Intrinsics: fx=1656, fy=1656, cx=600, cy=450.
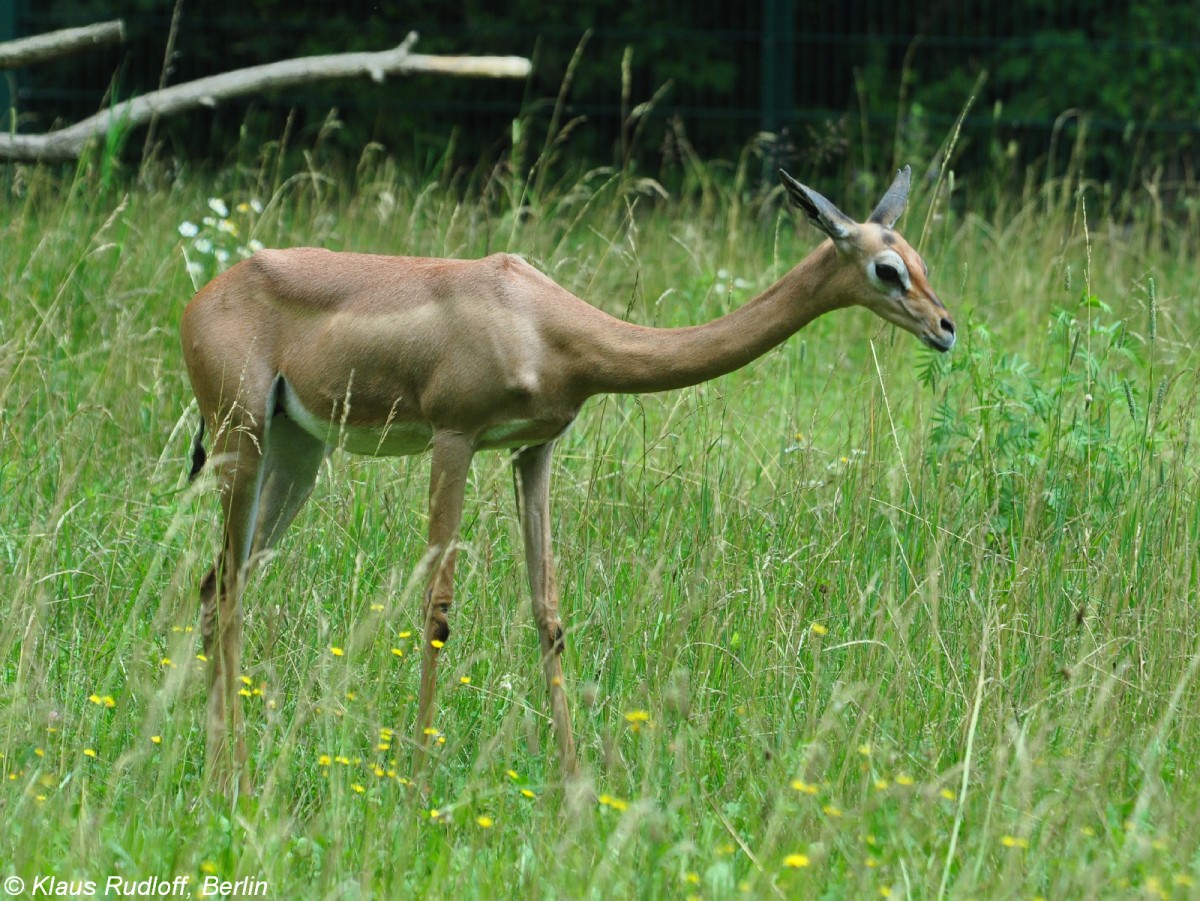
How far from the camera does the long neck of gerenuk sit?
3285 millimetres

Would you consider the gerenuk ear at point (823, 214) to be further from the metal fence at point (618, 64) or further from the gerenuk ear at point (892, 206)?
the metal fence at point (618, 64)

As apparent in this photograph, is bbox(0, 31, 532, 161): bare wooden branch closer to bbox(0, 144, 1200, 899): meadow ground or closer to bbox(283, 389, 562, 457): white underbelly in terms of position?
bbox(0, 144, 1200, 899): meadow ground

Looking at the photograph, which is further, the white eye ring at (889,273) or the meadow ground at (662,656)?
the white eye ring at (889,273)

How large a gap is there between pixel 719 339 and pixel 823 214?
0.35m

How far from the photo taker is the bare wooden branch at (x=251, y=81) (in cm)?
607

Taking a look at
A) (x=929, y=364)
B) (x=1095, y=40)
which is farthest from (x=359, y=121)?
(x=929, y=364)

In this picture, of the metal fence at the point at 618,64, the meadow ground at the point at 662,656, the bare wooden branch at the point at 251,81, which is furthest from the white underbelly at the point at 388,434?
the metal fence at the point at 618,64

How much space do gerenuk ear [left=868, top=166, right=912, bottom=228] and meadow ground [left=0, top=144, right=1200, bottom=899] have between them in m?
0.78

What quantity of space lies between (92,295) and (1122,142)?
26.9ft

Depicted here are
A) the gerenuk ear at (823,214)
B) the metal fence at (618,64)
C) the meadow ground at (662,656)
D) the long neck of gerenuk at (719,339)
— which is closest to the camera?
the meadow ground at (662,656)

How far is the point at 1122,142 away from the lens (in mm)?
11766

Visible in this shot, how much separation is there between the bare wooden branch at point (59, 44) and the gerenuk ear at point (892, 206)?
10.4 ft

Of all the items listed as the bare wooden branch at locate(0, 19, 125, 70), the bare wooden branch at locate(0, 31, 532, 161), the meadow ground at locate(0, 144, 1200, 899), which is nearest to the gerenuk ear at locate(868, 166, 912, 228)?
the meadow ground at locate(0, 144, 1200, 899)

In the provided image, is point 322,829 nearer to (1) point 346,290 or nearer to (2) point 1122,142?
(1) point 346,290
